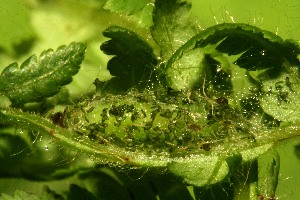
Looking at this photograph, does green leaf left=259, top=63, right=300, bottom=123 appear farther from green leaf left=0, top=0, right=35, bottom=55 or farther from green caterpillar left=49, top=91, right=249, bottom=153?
green leaf left=0, top=0, right=35, bottom=55

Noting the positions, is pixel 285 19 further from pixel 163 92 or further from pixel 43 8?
pixel 43 8

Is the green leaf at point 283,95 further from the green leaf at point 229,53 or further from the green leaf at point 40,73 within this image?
the green leaf at point 40,73

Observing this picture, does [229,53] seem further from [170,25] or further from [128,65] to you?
[128,65]

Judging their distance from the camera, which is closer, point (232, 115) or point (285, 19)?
point (232, 115)

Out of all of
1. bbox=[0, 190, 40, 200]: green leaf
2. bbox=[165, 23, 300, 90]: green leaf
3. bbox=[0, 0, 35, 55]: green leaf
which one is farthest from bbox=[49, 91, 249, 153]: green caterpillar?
bbox=[0, 0, 35, 55]: green leaf

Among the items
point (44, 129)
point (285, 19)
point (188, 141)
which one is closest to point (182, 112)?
point (188, 141)

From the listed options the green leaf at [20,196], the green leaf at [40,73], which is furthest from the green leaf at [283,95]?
the green leaf at [20,196]
